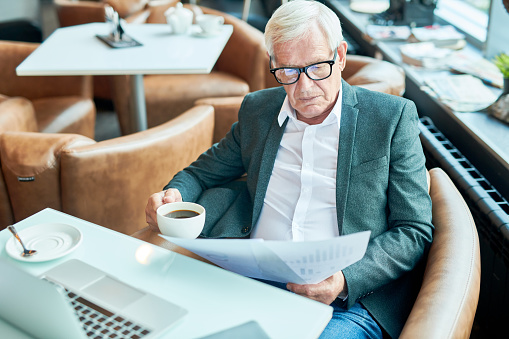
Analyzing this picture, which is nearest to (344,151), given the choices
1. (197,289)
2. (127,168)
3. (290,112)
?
(290,112)

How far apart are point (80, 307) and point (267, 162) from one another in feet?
2.54

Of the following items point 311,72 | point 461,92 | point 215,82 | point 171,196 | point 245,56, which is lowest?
point 215,82

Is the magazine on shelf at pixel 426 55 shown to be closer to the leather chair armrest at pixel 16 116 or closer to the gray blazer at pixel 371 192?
the gray blazer at pixel 371 192

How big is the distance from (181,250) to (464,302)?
0.83 m

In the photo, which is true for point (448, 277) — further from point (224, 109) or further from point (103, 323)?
point (224, 109)

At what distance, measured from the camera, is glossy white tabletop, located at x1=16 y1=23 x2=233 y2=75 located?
2.84 meters

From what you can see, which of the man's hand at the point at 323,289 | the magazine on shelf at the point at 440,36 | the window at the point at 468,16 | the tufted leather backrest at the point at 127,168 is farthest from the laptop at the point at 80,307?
the window at the point at 468,16

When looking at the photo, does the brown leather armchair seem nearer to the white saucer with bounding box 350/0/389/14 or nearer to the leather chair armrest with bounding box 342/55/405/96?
the leather chair armrest with bounding box 342/55/405/96

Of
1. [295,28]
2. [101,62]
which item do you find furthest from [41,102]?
[295,28]

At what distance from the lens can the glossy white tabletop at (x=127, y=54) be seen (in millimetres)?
2842

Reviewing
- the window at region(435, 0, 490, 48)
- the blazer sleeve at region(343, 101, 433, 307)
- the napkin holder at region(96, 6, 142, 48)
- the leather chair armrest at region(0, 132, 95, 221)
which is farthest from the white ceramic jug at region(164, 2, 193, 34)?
the blazer sleeve at region(343, 101, 433, 307)

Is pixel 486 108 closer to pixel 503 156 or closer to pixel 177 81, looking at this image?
pixel 503 156

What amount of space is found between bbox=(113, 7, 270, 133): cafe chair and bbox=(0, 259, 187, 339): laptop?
2.41m

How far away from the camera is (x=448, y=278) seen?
1.39 m
